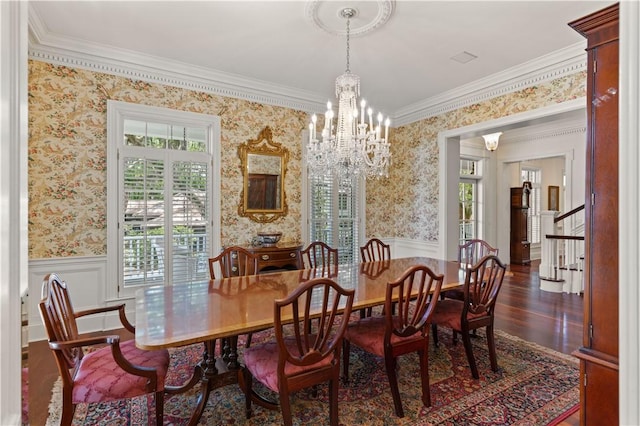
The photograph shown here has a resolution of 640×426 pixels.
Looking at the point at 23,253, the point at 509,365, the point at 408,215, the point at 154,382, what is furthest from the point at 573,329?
the point at 23,253

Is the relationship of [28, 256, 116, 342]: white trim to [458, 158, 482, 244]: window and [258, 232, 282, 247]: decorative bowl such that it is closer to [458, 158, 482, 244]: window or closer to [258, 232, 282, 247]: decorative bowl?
[258, 232, 282, 247]: decorative bowl

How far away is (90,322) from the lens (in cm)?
340

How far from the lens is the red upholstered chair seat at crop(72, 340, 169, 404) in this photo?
162cm

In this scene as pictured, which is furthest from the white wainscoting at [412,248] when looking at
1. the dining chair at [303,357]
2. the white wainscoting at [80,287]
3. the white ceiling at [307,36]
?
the white wainscoting at [80,287]

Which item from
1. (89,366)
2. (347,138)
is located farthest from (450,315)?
(89,366)

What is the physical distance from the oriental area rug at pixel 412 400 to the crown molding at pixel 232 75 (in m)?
2.91

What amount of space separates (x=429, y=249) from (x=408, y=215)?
2.19ft

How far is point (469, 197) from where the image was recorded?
7.12 metres

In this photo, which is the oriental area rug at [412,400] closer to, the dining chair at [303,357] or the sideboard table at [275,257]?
the dining chair at [303,357]

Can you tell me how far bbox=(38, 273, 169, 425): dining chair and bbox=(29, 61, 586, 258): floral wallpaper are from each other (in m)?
1.80

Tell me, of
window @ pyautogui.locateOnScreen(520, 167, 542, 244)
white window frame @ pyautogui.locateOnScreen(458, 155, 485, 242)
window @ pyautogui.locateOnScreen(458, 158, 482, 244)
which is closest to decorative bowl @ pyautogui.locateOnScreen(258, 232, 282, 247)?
window @ pyautogui.locateOnScreen(458, 158, 482, 244)

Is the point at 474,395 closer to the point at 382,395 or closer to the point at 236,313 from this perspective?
the point at 382,395
